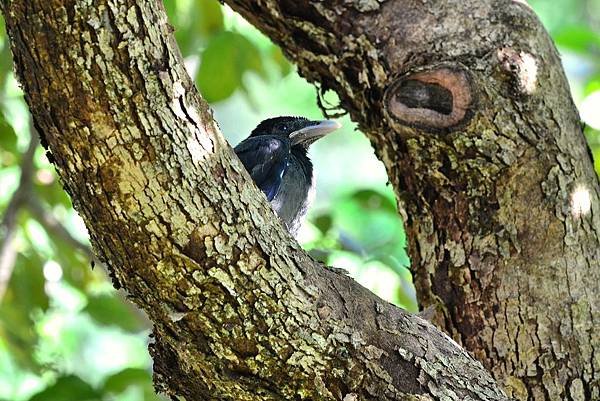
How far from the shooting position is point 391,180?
3377 mm

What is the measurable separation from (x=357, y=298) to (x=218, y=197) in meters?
0.57

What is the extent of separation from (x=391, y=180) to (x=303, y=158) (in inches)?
51.3

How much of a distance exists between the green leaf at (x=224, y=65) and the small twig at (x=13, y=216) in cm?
93

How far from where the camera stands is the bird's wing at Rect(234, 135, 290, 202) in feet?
13.3

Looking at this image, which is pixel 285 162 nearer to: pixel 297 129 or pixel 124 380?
pixel 297 129

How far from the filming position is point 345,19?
3.29 meters

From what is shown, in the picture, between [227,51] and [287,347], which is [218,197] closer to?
[287,347]

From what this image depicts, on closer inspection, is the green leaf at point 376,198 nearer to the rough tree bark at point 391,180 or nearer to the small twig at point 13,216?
the rough tree bark at point 391,180

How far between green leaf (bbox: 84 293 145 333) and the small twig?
407 mm

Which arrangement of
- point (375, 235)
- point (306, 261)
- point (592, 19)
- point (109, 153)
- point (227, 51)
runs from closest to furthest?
point (109, 153) < point (306, 261) < point (227, 51) < point (375, 235) < point (592, 19)

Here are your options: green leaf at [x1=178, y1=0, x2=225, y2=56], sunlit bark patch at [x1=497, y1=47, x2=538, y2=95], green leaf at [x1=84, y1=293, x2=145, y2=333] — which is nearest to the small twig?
green leaf at [x1=84, y1=293, x2=145, y2=333]

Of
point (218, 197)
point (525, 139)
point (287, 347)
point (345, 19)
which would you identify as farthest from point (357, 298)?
point (345, 19)

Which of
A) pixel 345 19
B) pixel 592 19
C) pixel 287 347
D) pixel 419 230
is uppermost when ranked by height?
pixel 592 19

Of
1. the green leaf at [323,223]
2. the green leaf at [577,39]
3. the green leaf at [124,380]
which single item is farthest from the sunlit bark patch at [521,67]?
the green leaf at [124,380]
